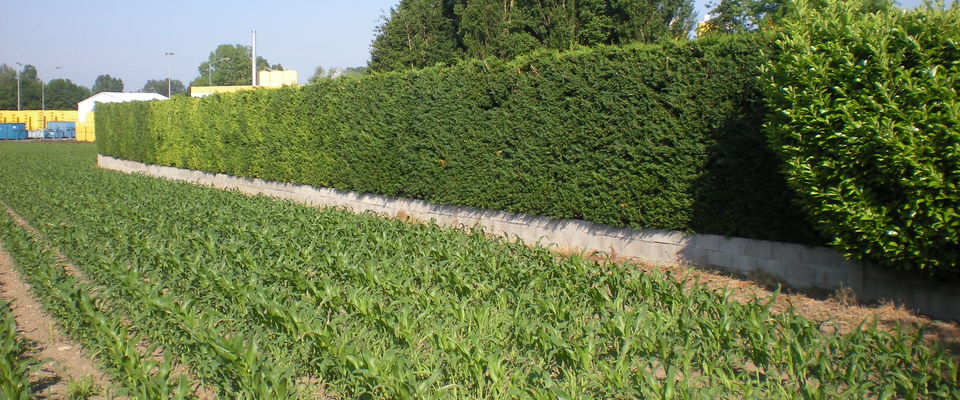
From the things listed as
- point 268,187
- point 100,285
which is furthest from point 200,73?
point 100,285

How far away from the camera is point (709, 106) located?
26.0 ft

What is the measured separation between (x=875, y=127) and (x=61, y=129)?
90.8 m

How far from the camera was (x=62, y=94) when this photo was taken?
127500 mm

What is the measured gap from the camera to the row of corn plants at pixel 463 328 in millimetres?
4160

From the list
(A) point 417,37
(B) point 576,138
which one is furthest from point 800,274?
(A) point 417,37

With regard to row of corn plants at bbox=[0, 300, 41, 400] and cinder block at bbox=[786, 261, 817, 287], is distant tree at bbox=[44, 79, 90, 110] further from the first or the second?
cinder block at bbox=[786, 261, 817, 287]

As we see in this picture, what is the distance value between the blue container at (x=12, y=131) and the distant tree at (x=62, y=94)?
51762mm

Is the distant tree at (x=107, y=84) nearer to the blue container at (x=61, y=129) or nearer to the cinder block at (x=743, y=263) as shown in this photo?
the blue container at (x=61, y=129)

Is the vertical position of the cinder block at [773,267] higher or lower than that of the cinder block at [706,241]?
lower

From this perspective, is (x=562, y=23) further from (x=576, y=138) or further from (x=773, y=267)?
(x=773, y=267)

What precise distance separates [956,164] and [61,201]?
14555mm

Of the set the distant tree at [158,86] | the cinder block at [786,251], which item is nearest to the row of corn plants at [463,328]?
the cinder block at [786,251]

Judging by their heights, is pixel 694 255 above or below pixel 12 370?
above

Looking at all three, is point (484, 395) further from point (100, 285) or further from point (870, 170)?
point (100, 285)
